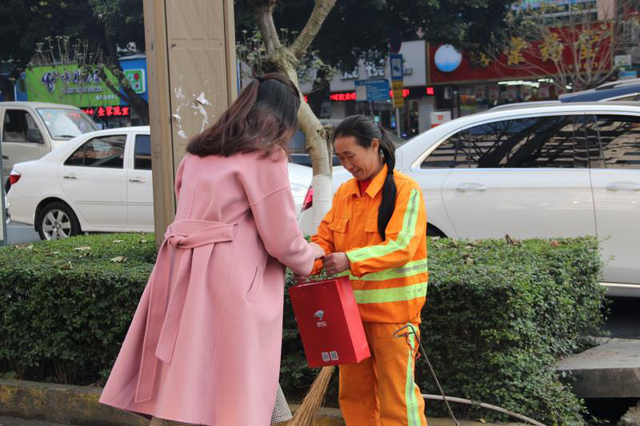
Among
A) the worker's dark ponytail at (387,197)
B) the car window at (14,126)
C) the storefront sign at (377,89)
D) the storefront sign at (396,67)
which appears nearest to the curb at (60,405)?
the worker's dark ponytail at (387,197)

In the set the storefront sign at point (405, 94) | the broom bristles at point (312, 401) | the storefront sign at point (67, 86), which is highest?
the storefront sign at point (67, 86)

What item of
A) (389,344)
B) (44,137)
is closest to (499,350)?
(389,344)

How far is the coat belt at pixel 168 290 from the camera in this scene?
2822mm

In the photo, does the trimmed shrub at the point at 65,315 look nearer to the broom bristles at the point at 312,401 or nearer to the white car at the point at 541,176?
the broom bristles at the point at 312,401

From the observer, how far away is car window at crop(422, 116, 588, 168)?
21.8ft

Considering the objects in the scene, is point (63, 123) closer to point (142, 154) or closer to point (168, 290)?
point (142, 154)

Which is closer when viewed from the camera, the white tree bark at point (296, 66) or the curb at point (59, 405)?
the curb at point (59, 405)

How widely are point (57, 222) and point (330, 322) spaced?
9.03m

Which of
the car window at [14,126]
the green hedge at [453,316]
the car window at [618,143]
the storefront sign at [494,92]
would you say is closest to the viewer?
the green hedge at [453,316]

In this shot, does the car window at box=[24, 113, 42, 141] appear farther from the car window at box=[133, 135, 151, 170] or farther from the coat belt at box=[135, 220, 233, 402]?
the coat belt at box=[135, 220, 233, 402]

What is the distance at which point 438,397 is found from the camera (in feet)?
13.1

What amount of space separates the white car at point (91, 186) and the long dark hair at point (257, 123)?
290 inches

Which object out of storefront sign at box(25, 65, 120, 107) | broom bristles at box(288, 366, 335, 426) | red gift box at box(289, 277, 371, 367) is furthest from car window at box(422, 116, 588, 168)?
storefront sign at box(25, 65, 120, 107)

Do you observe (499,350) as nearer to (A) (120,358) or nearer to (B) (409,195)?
(B) (409,195)
